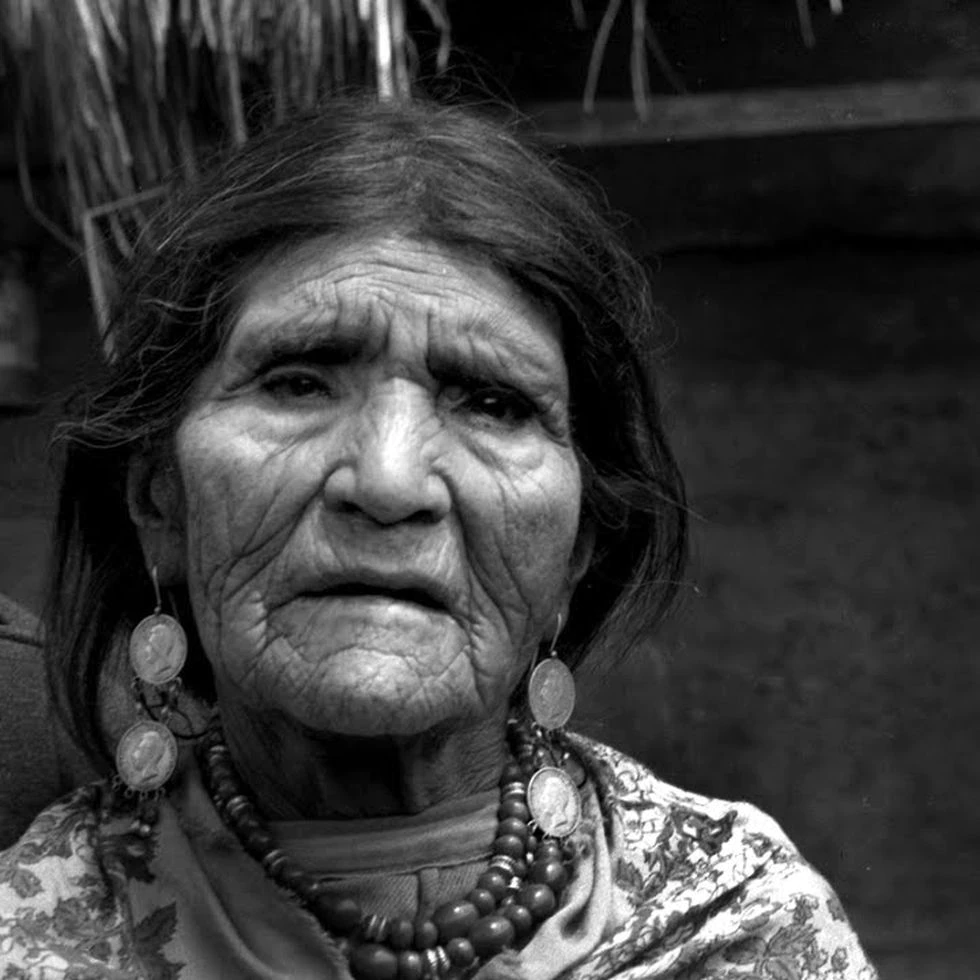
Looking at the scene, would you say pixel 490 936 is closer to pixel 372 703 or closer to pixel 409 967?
pixel 409 967

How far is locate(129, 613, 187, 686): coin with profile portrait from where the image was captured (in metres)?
2.77

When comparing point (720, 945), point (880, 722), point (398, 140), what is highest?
point (398, 140)

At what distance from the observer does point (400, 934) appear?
2631mm

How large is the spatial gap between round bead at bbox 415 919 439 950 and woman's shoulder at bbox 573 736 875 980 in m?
0.20

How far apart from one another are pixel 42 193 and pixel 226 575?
1.43 metres

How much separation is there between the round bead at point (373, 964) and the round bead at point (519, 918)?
0.46 ft

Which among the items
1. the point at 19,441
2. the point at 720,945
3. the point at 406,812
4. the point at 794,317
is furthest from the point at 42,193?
the point at 720,945

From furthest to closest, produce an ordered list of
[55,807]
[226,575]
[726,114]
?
[726,114] < [55,807] < [226,575]

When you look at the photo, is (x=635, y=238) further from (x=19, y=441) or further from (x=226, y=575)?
(x=226, y=575)

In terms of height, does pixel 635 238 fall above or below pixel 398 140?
below

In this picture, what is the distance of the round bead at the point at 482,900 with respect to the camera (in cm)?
267

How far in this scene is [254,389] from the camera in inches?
105

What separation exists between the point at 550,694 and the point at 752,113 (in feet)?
4.04

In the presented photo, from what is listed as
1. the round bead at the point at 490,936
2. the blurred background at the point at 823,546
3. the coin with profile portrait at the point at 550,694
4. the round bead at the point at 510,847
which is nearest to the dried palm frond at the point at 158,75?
the blurred background at the point at 823,546
